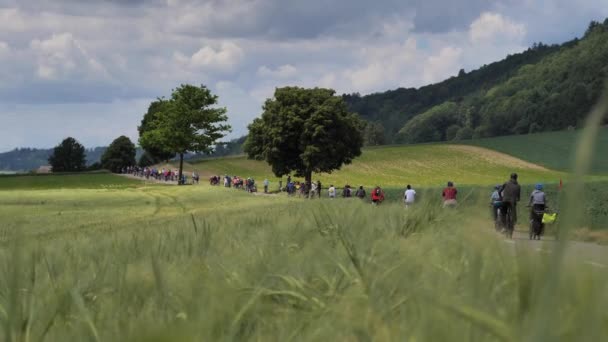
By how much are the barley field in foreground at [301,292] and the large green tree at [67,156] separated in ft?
588

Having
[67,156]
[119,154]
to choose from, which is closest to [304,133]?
[119,154]

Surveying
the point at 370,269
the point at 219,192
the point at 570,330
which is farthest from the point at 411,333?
the point at 219,192

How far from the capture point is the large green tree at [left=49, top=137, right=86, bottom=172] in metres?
177

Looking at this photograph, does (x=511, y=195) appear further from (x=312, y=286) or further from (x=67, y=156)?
(x=67, y=156)

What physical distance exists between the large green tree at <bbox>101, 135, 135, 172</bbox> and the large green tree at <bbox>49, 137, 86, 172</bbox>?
67.1ft

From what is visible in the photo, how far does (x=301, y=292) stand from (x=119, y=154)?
15874 cm

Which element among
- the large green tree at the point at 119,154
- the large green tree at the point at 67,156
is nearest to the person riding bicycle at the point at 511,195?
the large green tree at the point at 119,154

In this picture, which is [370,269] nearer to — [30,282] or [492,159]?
[30,282]

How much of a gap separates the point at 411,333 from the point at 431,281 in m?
0.37

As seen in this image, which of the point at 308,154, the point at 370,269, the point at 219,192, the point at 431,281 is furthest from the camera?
the point at 308,154

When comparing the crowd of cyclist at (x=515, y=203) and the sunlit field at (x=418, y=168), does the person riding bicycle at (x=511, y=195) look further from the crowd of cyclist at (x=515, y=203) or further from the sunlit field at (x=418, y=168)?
the sunlit field at (x=418, y=168)

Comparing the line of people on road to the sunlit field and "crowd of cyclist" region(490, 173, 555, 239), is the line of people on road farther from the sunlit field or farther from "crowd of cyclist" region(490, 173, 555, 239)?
"crowd of cyclist" region(490, 173, 555, 239)

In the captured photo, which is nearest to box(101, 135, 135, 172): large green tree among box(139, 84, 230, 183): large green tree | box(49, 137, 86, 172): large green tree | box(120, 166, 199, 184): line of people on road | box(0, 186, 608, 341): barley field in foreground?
box(49, 137, 86, 172): large green tree

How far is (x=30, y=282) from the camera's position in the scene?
241 cm
